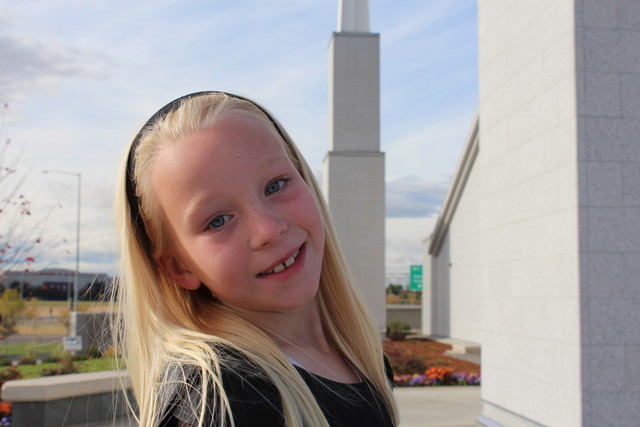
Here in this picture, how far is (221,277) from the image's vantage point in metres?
1.15

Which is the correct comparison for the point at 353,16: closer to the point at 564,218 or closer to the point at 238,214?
the point at 564,218

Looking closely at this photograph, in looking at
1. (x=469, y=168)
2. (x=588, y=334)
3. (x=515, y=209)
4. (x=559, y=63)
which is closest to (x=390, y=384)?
(x=588, y=334)

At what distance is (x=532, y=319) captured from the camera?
5910 mm

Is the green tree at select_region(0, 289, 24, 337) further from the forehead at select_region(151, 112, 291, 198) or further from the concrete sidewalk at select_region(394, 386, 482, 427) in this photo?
the forehead at select_region(151, 112, 291, 198)

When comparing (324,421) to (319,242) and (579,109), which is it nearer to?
(319,242)

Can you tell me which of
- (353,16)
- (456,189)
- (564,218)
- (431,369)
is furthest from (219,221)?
(353,16)

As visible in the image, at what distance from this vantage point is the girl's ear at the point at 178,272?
122 cm

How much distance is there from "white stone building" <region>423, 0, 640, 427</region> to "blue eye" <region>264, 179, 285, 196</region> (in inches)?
176

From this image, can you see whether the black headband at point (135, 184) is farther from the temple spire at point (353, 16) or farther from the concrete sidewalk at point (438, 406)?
the temple spire at point (353, 16)

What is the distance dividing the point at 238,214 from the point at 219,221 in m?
0.04

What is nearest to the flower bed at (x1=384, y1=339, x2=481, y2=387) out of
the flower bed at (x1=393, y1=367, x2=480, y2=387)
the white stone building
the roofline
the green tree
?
the flower bed at (x1=393, y1=367, x2=480, y2=387)

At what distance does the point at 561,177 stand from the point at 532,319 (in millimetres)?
1344

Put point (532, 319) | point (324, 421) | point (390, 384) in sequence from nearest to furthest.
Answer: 1. point (324, 421)
2. point (390, 384)
3. point (532, 319)

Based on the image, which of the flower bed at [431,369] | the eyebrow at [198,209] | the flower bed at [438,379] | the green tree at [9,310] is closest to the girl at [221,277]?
the eyebrow at [198,209]
